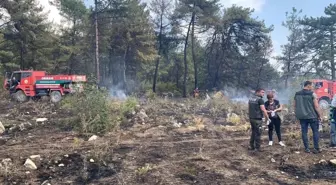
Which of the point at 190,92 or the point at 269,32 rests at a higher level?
the point at 269,32

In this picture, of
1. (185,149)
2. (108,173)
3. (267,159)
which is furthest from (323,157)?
(108,173)

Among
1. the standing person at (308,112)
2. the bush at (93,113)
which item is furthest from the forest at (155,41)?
the standing person at (308,112)

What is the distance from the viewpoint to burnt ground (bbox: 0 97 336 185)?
548 cm

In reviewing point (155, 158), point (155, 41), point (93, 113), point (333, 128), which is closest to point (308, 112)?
point (333, 128)

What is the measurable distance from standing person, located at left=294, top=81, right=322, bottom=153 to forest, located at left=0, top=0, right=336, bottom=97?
59.3ft

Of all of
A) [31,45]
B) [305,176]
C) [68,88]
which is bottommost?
[305,176]

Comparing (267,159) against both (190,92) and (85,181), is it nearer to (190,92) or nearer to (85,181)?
(85,181)

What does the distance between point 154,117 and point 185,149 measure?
4.85m

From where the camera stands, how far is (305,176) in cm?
565

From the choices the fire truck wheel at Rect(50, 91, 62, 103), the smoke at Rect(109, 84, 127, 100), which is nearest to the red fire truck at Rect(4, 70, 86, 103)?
the fire truck wheel at Rect(50, 91, 62, 103)

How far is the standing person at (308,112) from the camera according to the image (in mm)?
7242

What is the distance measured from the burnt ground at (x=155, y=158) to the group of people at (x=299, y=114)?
301 mm

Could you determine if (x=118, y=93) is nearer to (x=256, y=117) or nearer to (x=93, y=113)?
(x=93, y=113)

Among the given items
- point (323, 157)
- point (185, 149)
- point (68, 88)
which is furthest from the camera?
point (68, 88)
